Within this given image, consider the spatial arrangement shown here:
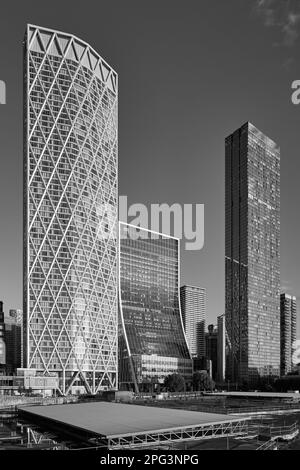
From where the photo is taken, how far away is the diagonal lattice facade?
569 ft

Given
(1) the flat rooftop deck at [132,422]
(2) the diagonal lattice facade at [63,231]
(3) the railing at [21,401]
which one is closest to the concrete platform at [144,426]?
(1) the flat rooftop deck at [132,422]

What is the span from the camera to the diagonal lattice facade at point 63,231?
17338 cm

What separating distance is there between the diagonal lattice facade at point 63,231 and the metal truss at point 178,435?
4943 inches

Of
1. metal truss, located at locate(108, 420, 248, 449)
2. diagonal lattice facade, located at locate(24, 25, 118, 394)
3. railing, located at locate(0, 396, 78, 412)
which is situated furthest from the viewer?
diagonal lattice facade, located at locate(24, 25, 118, 394)

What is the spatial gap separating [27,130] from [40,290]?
57.9 metres

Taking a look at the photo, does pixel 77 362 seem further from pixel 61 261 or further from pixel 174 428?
pixel 174 428

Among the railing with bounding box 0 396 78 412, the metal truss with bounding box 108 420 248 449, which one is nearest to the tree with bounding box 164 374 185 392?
the railing with bounding box 0 396 78 412

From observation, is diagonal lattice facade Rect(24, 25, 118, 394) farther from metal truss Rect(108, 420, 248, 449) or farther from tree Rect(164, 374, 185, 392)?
metal truss Rect(108, 420, 248, 449)

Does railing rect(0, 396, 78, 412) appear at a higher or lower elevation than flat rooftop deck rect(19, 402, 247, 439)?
lower

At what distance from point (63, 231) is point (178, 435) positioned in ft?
456

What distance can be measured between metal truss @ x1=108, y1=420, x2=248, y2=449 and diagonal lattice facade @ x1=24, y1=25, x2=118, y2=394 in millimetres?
125550

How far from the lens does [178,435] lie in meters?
47.5

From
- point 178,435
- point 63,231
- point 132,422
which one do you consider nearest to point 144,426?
point 132,422
